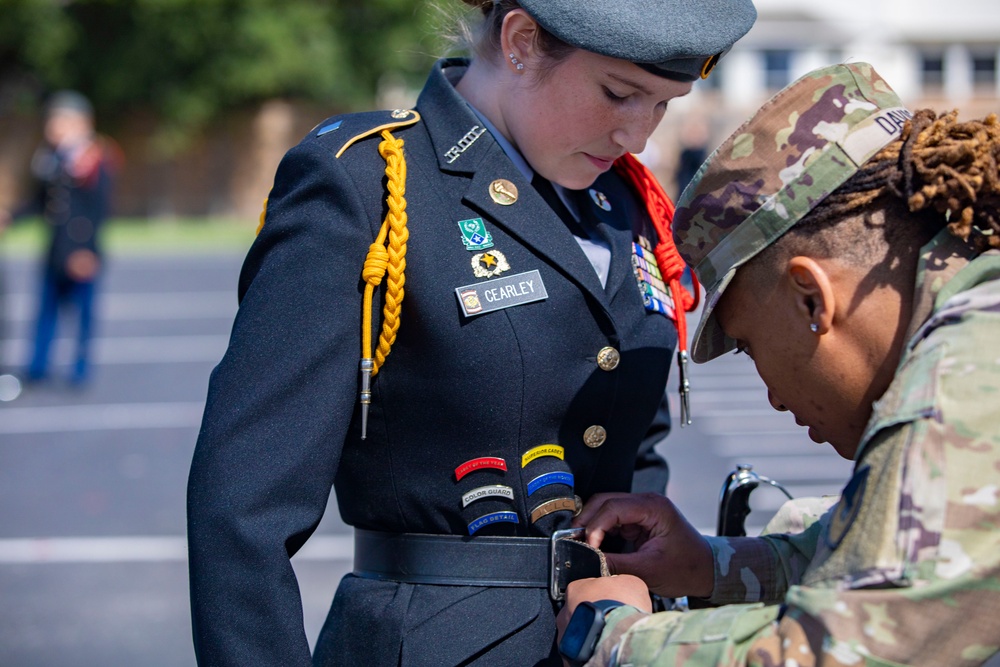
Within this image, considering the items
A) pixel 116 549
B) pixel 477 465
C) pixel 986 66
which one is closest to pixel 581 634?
pixel 477 465

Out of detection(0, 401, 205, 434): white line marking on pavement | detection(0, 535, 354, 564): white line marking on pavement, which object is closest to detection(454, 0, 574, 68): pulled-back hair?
detection(0, 535, 354, 564): white line marking on pavement

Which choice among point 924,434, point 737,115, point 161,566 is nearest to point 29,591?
point 161,566

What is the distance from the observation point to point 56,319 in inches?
385

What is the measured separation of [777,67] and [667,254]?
113ft

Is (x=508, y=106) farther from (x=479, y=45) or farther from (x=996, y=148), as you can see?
(x=996, y=148)

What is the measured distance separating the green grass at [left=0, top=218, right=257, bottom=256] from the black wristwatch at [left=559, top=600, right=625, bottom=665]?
63.1ft

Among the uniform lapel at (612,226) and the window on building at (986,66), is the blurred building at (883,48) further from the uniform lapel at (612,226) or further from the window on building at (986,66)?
the uniform lapel at (612,226)

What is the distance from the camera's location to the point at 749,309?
1.60 meters

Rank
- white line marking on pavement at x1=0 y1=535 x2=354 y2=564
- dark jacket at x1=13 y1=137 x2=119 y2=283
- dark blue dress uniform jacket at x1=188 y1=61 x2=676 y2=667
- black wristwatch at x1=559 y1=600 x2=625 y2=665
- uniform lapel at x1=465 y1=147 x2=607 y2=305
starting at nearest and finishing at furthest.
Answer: black wristwatch at x1=559 y1=600 x2=625 y2=665, dark blue dress uniform jacket at x1=188 y1=61 x2=676 y2=667, uniform lapel at x1=465 y1=147 x2=607 y2=305, white line marking on pavement at x1=0 y1=535 x2=354 y2=564, dark jacket at x1=13 y1=137 x2=119 y2=283

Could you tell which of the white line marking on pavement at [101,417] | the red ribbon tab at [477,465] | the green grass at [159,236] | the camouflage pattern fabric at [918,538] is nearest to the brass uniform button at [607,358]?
the red ribbon tab at [477,465]

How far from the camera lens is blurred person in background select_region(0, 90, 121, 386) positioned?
9656mm

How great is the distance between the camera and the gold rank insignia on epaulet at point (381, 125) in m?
1.88

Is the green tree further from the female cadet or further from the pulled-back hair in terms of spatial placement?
the female cadet

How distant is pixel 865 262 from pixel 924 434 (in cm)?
27
